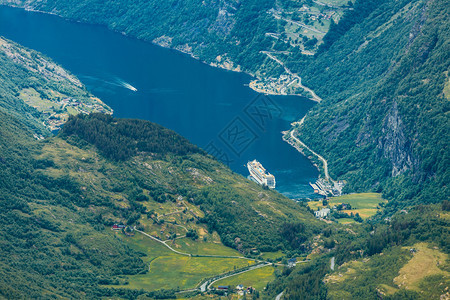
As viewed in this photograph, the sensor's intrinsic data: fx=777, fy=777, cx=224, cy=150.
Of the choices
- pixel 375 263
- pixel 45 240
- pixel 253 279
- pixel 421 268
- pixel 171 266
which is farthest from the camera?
pixel 171 266

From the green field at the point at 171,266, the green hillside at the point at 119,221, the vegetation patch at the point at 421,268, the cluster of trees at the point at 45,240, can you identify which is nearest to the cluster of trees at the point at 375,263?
the vegetation patch at the point at 421,268

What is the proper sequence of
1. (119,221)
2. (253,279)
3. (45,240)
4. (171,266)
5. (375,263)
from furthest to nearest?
(119,221) → (171,266) → (45,240) → (253,279) → (375,263)

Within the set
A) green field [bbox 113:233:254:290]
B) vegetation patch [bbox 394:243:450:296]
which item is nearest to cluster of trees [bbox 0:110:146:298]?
green field [bbox 113:233:254:290]

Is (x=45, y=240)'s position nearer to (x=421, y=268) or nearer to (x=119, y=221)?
(x=119, y=221)

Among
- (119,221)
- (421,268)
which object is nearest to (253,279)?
(119,221)

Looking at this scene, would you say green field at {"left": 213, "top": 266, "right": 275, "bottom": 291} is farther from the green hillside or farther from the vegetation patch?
the vegetation patch

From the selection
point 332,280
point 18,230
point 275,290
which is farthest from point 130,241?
point 332,280

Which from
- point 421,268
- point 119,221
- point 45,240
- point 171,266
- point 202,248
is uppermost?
point 119,221
